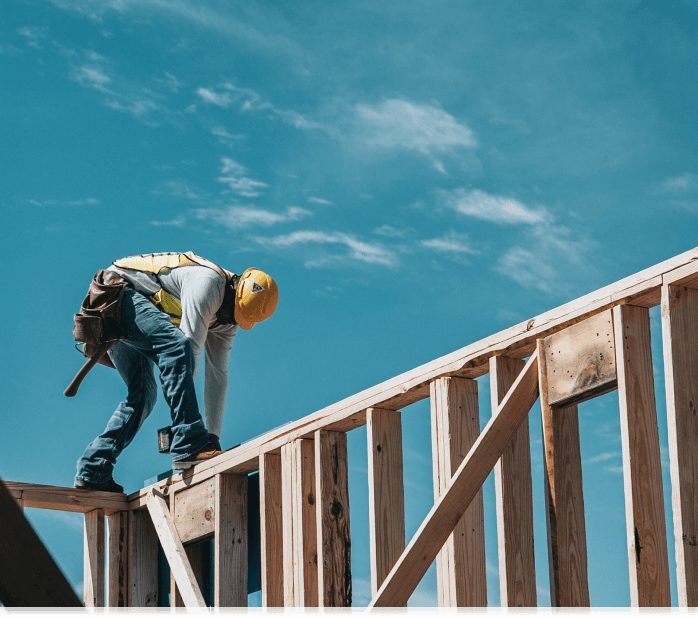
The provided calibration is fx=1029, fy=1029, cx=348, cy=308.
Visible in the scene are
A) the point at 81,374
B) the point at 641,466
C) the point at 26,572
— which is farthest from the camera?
the point at 81,374

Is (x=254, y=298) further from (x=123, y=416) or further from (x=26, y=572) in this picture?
(x=26, y=572)

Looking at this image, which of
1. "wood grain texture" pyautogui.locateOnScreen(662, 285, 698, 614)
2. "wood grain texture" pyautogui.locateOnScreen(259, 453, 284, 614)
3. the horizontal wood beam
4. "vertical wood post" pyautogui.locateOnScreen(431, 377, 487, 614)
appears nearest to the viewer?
"wood grain texture" pyautogui.locateOnScreen(662, 285, 698, 614)

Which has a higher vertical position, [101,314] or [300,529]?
[101,314]

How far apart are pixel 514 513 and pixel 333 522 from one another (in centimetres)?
146

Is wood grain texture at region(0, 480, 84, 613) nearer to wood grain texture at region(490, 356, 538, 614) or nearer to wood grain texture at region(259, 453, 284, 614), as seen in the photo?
wood grain texture at region(490, 356, 538, 614)

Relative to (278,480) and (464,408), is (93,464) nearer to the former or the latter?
(278,480)

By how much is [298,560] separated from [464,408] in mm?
1570

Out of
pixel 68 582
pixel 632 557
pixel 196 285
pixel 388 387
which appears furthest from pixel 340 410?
pixel 68 582

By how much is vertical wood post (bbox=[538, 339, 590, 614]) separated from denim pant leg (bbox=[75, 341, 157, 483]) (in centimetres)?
412

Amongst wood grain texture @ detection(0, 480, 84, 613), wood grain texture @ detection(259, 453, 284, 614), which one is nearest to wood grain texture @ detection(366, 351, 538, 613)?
wood grain texture @ detection(259, 453, 284, 614)

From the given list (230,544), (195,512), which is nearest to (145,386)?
(195,512)

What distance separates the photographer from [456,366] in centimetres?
573

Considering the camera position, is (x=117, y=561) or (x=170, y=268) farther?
(x=117, y=561)

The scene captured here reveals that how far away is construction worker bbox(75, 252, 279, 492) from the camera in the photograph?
7457 mm
